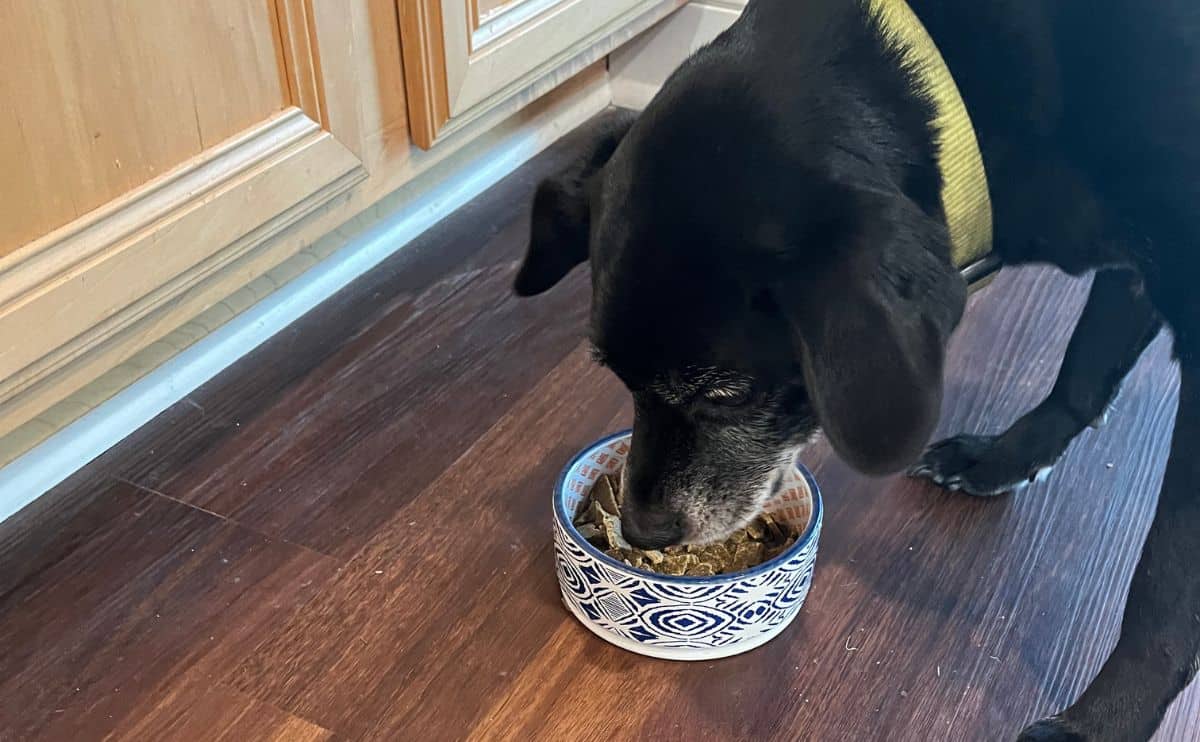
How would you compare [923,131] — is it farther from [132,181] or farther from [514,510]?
[132,181]

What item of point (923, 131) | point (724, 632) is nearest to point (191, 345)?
point (724, 632)

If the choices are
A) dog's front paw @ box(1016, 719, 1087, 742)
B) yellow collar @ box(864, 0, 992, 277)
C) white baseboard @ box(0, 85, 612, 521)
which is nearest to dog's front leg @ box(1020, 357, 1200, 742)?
dog's front paw @ box(1016, 719, 1087, 742)

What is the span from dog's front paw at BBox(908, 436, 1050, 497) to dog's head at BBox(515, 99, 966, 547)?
504 mm

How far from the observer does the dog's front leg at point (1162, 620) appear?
3.72ft

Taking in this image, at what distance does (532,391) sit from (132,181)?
64cm

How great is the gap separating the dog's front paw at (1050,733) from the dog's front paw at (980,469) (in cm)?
39

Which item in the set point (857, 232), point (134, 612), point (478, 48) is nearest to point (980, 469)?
point (857, 232)

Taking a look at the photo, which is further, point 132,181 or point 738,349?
point 132,181

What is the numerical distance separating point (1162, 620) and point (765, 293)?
0.55 m

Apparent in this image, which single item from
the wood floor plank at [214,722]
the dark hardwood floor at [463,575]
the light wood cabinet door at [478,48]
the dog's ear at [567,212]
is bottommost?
the dark hardwood floor at [463,575]

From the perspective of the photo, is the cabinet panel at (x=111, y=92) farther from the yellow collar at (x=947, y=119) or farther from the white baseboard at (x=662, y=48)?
the white baseboard at (x=662, y=48)

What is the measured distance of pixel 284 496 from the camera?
1532 millimetres

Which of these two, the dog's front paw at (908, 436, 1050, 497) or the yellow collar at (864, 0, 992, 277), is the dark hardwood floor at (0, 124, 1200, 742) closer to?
the dog's front paw at (908, 436, 1050, 497)

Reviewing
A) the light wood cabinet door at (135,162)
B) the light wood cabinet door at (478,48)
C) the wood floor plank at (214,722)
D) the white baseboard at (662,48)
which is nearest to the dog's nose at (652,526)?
the wood floor plank at (214,722)
